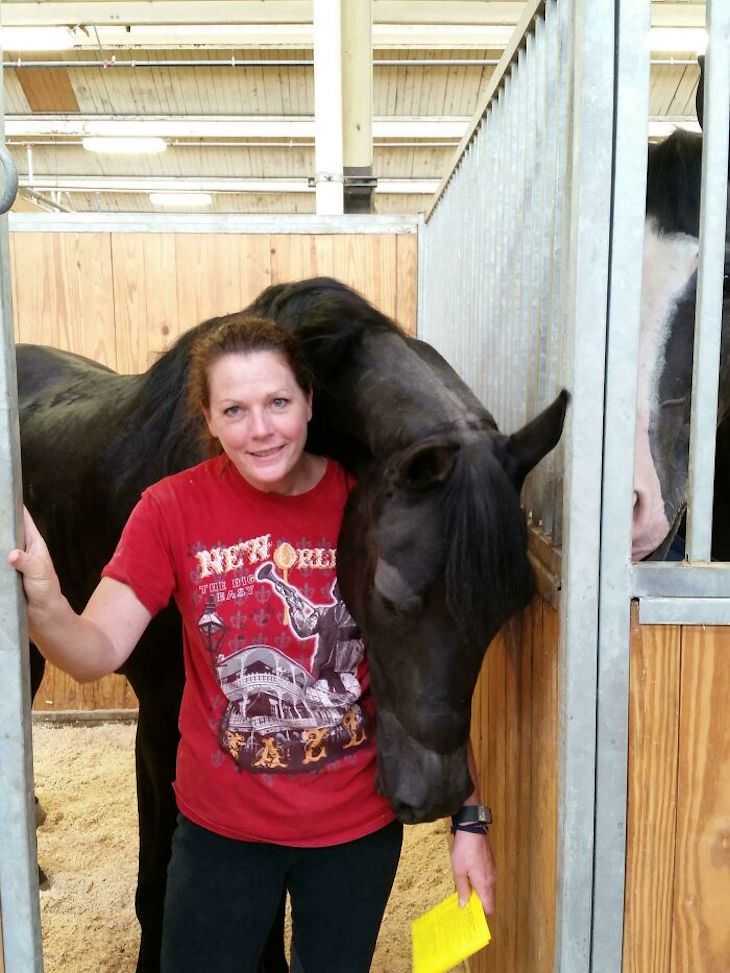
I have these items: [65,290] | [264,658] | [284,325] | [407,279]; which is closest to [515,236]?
[284,325]

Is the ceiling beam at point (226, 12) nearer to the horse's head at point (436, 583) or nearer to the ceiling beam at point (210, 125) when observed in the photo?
the ceiling beam at point (210, 125)

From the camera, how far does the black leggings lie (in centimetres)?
118

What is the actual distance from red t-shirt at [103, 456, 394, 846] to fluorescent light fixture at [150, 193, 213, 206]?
10.6 meters

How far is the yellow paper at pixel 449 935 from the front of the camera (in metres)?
1.07

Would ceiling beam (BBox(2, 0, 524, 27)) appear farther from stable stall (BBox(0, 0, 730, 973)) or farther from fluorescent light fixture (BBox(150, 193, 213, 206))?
stable stall (BBox(0, 0, 730, 973))

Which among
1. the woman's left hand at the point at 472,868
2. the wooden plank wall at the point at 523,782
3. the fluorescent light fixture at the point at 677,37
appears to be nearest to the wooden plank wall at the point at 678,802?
the wooden plank wall at the point at 523,782

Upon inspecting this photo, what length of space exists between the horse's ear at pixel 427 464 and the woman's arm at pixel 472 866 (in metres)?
0.43

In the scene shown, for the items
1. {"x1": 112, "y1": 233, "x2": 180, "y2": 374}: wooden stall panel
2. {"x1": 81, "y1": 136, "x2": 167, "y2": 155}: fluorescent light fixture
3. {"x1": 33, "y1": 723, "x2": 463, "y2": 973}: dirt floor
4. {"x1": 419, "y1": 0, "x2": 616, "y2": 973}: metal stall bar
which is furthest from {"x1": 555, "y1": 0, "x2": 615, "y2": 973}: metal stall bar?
{"x1": 81, "y1": 136, "x2": 167, "y2": 155}: fluorescent light fixture

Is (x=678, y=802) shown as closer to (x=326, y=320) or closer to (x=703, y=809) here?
(x=703, y=809)

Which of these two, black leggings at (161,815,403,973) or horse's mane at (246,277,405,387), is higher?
horse's mane at (246,277,405,387)

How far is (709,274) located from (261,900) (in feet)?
3.50

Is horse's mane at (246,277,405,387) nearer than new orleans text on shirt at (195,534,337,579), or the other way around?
new orleans text on shirt at (195,534,337,579)

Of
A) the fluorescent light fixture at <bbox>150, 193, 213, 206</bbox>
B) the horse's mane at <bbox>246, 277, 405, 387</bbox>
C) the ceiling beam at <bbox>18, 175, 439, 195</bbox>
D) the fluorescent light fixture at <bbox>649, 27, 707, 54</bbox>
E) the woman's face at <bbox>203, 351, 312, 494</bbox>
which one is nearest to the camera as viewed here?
the woman's face at <bbox>203, 351, 312, 494</bbox>

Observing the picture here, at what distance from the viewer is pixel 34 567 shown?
2.95 ft
